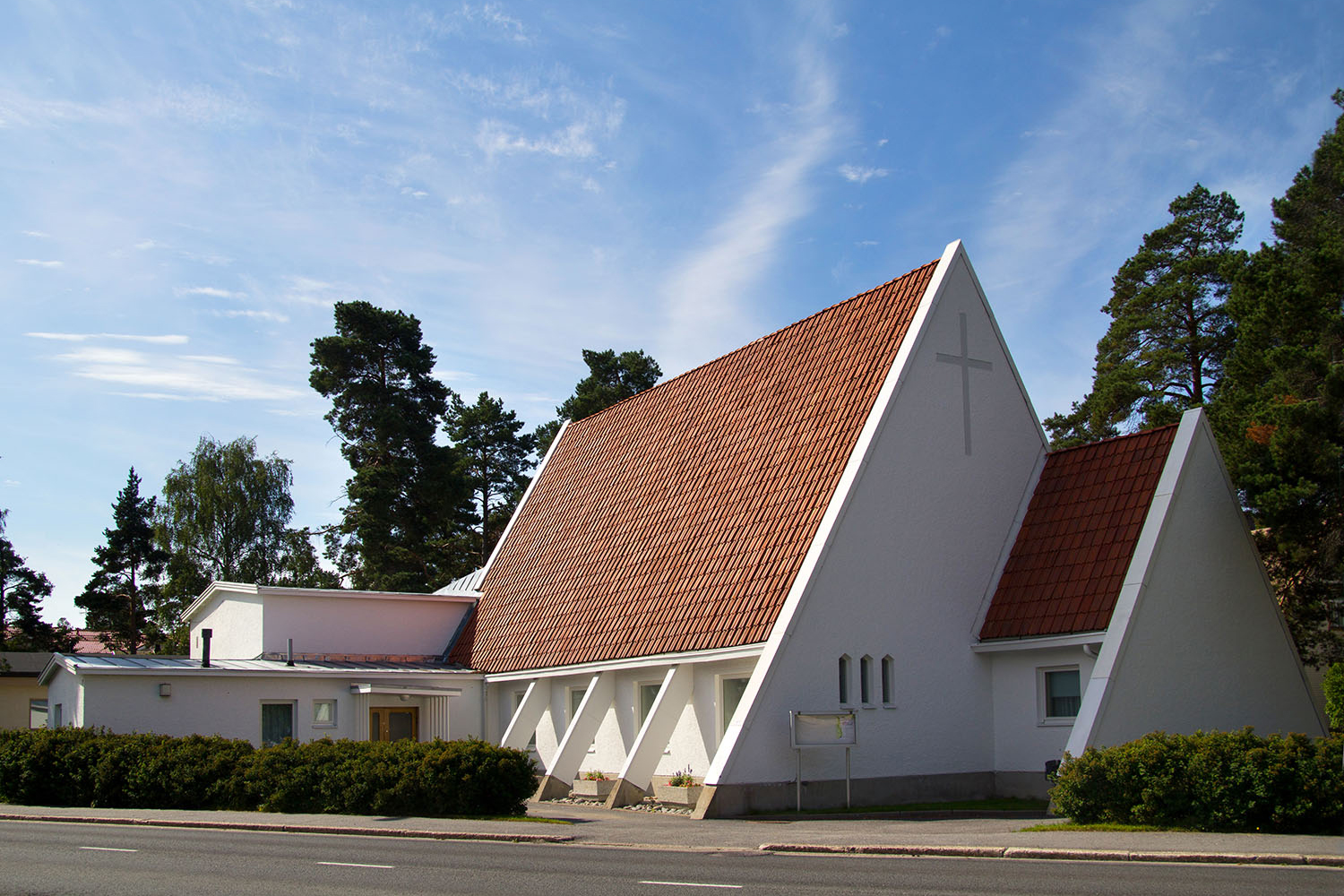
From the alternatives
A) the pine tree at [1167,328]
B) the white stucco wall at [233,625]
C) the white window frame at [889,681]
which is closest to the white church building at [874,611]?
the white window frame at [889,681]

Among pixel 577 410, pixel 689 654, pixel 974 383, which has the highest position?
pixel 577 410

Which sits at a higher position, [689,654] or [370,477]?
[370,477]

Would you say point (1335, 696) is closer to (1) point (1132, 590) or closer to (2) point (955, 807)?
(1) point (1132, 590)

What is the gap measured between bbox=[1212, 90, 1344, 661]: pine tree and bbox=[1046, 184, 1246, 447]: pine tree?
11354 mm

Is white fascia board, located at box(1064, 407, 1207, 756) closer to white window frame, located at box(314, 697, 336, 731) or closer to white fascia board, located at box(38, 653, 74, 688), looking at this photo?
white window frame, located at box(314, 697, 336, 731)

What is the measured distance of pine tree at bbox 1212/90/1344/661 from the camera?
27.3m

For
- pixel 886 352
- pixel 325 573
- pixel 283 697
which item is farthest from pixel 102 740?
pixel 325 573

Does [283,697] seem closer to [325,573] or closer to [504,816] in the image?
[504,816]

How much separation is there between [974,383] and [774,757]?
362 inches

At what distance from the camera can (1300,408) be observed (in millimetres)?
27031

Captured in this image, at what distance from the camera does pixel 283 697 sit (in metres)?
30.1

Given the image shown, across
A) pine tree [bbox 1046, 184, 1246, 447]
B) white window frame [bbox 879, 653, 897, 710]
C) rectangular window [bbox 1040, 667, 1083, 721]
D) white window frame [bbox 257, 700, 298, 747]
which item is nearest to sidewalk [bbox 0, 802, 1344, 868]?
white window frame [bbox 879, 653, 897, 710]

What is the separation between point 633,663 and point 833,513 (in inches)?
226

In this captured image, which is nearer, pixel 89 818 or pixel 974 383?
pixel 89 818
